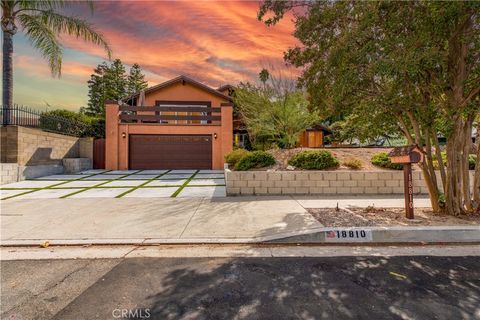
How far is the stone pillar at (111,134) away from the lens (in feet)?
52.1

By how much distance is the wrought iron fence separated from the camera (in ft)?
37.9

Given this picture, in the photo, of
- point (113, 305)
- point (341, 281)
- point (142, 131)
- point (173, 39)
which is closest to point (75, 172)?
point (142, 131)

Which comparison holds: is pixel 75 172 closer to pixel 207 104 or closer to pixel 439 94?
pixel 207 104

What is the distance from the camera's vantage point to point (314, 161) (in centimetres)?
912

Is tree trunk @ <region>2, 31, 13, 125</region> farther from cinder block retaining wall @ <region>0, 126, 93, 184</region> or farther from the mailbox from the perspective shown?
the mailbox

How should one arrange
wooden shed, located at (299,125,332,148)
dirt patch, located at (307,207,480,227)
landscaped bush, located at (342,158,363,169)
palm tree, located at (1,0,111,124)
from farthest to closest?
wooden shed, located at (299,125,332,148)
palm tree, located at (1,0,111,124)
landscaped bush, located at (342,158,363,169)
dirt patch, located at (307,207,480,227)

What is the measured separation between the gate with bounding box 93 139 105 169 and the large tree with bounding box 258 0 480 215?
15.1 meters

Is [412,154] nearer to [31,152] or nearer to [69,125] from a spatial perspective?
[31,152]

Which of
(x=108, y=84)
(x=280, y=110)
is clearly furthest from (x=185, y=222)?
(x=108, y=84)

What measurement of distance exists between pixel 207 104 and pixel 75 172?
→ 11.0 m

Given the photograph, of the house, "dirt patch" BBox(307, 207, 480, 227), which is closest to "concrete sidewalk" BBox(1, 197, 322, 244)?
"dirt patch" BBox(307, 207, 480, 227)

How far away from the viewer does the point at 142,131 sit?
1617 centimetres

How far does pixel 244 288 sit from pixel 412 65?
15.9ft

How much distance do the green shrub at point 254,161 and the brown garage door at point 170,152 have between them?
752 centimetres
